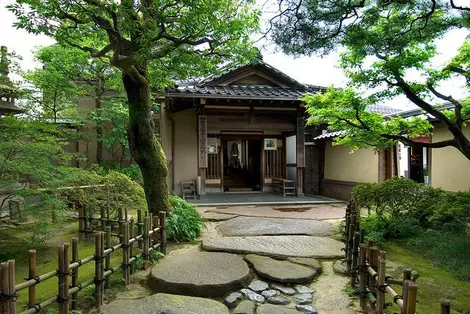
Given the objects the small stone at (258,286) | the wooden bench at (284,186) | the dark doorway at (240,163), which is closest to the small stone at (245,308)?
the small stone at (258,286)

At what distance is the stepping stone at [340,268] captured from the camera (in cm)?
483

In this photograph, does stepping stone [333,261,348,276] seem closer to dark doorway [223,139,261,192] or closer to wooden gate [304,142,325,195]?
wooden gate [304,142,325,195]

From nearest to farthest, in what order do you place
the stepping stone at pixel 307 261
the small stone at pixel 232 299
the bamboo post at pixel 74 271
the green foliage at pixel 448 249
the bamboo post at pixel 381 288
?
the bamboo post at pixel 381 288 → the bamboo post at pixel 74 271 → the small stone at pixel 232 299 → the green foliage at pixel 448 249 → the stepping stone at pixel 307 261

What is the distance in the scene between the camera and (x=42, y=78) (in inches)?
406

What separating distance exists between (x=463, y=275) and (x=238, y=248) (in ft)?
10.9

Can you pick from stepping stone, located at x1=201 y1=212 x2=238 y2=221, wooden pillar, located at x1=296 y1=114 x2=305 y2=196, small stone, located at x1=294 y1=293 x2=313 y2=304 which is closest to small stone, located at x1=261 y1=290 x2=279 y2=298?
small stone, located at x1=294 y1=293 x2=313 y2=304

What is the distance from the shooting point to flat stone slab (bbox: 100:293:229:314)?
3.51m

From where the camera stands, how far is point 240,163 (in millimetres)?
17562

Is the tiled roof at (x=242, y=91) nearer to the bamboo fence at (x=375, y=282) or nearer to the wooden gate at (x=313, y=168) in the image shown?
the wooden gate at (x=313, y=168)

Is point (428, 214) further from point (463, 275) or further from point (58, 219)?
point (58, 219)

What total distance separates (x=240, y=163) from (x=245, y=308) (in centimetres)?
1386

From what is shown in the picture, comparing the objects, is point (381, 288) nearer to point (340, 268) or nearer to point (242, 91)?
point (340, 268)

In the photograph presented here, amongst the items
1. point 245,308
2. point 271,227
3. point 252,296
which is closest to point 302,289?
point 252,296

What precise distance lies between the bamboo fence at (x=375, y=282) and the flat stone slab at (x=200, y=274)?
1.51m
